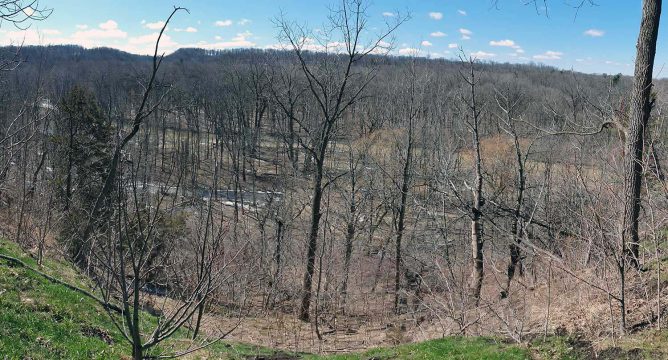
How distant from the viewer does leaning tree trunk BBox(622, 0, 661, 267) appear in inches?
318

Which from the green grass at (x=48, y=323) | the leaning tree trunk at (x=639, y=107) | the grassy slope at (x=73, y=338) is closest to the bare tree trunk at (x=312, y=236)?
the grassy slope at (x=73, y=338)

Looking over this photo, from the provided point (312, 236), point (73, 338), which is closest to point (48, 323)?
point (73, 338)

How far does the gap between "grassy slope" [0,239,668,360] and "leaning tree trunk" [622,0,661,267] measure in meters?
2.17

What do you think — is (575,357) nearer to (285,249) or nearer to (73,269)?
(73,269)

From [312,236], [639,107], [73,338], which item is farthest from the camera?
[312,236]

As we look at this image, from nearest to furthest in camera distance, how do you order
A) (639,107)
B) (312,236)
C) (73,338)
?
1. (73,338)
2. (639,107)
3. (312,236)

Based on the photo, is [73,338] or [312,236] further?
[312,236]

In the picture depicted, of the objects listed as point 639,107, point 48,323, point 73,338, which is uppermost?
point 639,107

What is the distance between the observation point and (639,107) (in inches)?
327

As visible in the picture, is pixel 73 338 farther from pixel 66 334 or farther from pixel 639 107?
pixel 639 107

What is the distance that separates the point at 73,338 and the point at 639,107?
10069 millimetres

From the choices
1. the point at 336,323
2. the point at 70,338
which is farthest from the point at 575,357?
the point at 336,323

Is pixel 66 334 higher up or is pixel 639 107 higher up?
pixel 639 107

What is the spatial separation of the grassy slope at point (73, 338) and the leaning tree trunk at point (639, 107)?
2.17 metres
